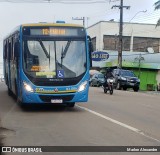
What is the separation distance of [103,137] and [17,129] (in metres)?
2.61

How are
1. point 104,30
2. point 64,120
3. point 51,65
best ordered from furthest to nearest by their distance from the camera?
point 104,30 → point 51,65 → point 64,120

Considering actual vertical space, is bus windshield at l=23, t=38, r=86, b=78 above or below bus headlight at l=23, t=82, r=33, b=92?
above

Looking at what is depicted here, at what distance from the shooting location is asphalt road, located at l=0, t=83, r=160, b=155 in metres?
10.3

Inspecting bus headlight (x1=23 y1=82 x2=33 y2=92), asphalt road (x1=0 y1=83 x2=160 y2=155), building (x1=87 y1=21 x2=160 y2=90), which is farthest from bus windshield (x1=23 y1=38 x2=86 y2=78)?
building (x1=87 y1=21 x2=160 y2=90)

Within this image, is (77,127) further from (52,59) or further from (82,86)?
(52,59)

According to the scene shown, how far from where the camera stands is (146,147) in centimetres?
977

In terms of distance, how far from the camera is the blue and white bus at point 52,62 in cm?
1602

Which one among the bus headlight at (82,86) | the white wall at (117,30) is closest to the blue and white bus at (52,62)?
the bus headlight at (82,86)

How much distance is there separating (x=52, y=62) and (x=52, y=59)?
11 cm

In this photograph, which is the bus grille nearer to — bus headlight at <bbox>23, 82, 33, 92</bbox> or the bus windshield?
bus headlight at <bbox>23, 82, 33, 92</bbox>

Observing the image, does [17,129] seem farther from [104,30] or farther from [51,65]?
[104,30]

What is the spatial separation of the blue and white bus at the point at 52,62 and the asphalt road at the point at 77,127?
0.72 meters

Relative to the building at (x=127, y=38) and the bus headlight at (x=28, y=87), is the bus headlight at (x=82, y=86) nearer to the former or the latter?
the bus headlight at (x=28, y=87)

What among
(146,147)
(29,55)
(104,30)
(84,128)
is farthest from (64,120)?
(104,30)
